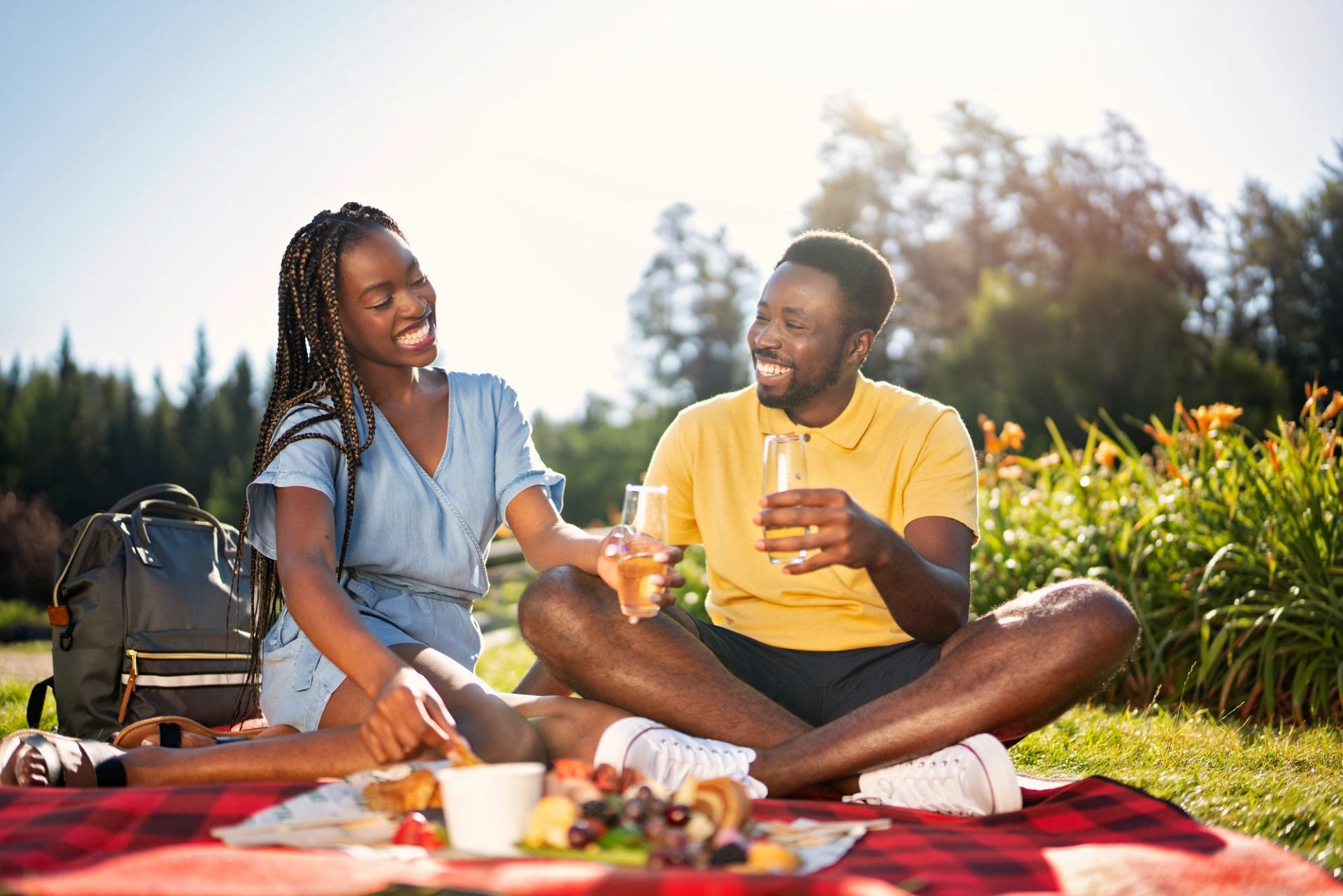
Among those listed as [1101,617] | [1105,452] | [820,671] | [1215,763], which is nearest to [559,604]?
[820,671]

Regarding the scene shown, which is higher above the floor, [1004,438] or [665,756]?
[1004,438]

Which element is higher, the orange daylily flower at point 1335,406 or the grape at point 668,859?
the orange daylily flower at point 1335,406

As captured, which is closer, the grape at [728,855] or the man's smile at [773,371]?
the grape at [728,855]

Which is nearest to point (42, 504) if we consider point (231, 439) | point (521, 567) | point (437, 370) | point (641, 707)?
point (231, 439)

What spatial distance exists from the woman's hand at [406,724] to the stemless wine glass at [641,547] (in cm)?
55

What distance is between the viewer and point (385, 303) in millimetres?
3332

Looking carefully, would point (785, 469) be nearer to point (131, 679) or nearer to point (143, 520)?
point (131, 679)

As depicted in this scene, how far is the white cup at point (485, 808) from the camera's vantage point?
194 cm

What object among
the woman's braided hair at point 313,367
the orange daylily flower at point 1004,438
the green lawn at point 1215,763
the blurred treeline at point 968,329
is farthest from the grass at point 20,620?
the orange daylily flower at point 1004,438

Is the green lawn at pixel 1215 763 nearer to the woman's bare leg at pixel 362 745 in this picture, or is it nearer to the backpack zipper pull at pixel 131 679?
the backpack zipper pull at pixel 131 679

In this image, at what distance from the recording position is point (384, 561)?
3309 millimetres

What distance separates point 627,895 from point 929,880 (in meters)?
0.69

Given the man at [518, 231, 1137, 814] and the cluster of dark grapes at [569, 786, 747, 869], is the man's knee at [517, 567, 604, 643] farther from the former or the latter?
the cluster of dark grapes at [569, 786, 747, 869]

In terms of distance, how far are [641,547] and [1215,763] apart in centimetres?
223
